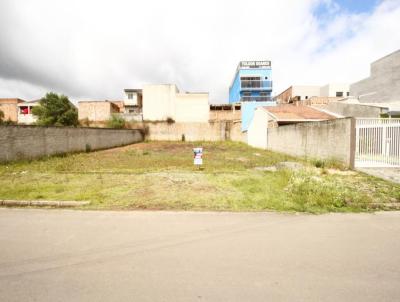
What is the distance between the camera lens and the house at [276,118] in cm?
1925

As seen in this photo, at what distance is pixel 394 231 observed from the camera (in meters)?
4.05

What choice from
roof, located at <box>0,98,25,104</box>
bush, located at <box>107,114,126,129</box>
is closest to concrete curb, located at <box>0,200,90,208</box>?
bush, located at <box>107,114,126,129</box>

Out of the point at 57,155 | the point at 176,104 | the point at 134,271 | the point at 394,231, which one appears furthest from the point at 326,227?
the point at 176,104

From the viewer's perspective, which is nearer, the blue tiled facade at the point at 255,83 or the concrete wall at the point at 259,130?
the concrete wall at the point at 259,130

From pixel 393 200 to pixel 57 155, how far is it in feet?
57.6

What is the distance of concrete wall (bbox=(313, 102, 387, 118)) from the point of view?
17.6 metres

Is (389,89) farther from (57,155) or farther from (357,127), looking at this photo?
(57,155)

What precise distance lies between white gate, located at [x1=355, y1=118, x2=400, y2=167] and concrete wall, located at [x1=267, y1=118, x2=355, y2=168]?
504mm

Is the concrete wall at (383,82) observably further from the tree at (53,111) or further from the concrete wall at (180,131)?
the tree at (53,111)

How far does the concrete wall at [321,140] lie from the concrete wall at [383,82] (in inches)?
567

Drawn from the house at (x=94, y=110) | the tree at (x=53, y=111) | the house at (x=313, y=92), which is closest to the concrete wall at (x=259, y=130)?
the house at (x=313, y=92)

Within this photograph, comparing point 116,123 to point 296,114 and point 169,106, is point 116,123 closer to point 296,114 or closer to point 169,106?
point 169,106

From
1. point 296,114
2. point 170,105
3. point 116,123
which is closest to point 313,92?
point 170,105

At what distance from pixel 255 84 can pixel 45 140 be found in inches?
1801
